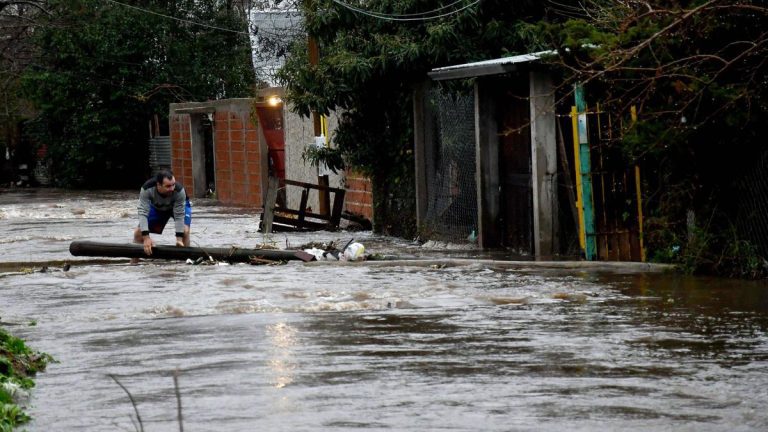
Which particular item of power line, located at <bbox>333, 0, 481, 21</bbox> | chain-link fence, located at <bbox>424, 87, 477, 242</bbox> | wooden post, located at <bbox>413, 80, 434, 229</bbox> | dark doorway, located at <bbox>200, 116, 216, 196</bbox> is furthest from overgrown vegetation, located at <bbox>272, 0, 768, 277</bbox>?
dark doorway, located at <bbox>200, 116, 216, 196</bbox>

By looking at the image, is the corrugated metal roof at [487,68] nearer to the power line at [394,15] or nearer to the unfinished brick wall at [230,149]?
the power line at [394,15]

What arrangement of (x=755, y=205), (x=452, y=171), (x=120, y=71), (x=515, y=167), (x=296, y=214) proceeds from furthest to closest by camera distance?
(x=120, y=71)
(x=296, y=214)
(x=452, y=171)
(x=515, y=167)
(x=755, y=205)

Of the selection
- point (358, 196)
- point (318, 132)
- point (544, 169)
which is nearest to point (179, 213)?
Result: point (544, 169)

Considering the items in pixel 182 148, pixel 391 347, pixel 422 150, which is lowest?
pixel 391 347

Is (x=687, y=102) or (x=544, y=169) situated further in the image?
(x=544, y=169)

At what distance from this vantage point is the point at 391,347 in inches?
409

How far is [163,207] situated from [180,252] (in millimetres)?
1323

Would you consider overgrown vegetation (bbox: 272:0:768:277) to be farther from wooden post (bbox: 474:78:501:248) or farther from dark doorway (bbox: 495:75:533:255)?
wooden post (bbox: 474:78:501:248)

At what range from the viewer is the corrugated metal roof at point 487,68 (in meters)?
16.4

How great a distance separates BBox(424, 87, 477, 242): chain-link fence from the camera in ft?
63.8

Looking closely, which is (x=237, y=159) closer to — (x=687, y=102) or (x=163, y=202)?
(x=163, y=202)

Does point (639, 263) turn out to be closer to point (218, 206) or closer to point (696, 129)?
point (696, 129)

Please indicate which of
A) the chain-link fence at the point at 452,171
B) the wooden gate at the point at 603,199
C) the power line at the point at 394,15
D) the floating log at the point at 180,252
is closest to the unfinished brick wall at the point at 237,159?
the power line at the point at 394,15

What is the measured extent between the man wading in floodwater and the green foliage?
2363cm
